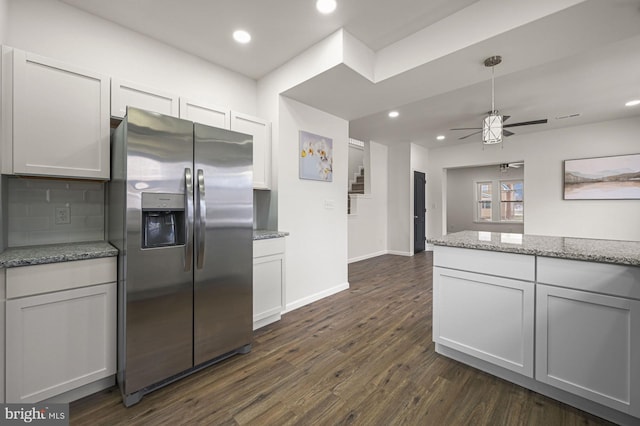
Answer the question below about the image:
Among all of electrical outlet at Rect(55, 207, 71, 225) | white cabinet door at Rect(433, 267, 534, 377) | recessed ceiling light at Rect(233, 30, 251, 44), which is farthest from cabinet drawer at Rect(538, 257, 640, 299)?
electrical outlet at Rect(55, 207, 71, 225)

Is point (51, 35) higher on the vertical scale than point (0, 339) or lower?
higher

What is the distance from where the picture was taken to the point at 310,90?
2.94m

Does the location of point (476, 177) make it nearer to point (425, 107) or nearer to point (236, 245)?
point (425, 107)

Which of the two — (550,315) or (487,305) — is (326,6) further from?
(550,315)

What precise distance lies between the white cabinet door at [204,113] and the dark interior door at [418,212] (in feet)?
16.5

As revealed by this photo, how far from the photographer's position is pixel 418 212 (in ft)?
22.2

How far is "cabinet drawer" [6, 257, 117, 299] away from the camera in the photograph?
146 cm

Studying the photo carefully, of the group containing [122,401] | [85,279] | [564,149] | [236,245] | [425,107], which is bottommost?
[122,401]

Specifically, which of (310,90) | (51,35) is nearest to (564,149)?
(310,90)

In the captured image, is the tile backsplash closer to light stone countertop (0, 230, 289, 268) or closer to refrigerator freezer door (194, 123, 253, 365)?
light stone countertop (0, 230, 289, 268)

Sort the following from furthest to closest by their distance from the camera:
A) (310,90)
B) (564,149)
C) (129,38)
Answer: (564,149) → (310,90) → (129,38)

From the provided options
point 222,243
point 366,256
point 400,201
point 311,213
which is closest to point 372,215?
point 400,201

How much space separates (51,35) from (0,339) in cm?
213

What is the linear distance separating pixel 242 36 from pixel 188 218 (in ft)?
5.91
